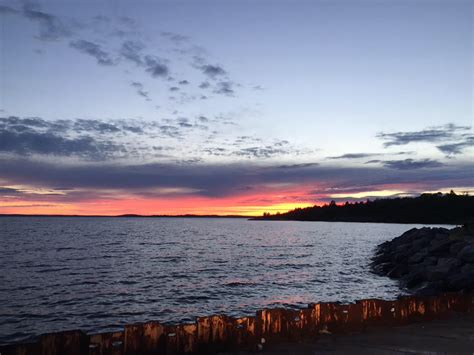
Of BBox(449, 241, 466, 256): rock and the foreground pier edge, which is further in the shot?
BBox(449, 241, 466, 256): rock

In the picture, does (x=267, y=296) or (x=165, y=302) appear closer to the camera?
(x=165, y=302)

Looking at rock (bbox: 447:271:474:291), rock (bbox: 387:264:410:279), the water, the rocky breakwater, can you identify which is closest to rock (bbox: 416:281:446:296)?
the rocky breakwater

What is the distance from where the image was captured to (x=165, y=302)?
23484 millimetres

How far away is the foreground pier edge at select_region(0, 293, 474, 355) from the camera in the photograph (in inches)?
306

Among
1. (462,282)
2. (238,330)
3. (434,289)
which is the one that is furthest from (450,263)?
(238,330)

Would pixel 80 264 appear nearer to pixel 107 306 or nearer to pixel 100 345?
pixel 107 306

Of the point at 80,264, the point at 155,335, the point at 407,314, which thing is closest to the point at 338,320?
the point at 407,314

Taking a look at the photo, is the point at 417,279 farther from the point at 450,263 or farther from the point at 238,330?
the point at 238,330

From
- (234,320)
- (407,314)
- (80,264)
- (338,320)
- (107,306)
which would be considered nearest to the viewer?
(234,320)

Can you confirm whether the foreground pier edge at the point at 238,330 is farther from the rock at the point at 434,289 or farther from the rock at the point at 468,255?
the rock at the point at 468,255

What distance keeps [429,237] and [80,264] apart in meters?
37.5

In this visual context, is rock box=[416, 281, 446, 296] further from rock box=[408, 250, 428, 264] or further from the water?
rock box=[408, 250, 428, 264]

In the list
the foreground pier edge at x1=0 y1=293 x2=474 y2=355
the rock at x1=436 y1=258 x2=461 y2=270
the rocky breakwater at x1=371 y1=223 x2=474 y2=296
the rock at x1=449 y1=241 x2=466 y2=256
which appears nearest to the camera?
the foreground pier edge at x1=0 y1=293 x2=474 y2=355

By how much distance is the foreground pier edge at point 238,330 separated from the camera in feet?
25.5
